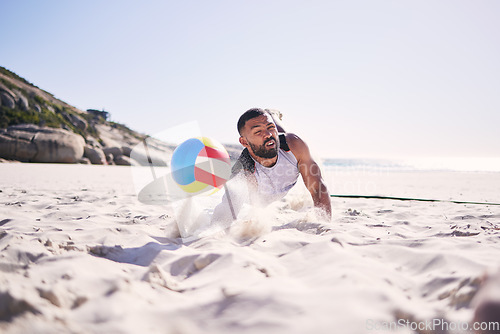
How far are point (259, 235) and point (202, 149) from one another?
5.66 feet

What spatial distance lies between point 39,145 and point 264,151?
56.4 ft

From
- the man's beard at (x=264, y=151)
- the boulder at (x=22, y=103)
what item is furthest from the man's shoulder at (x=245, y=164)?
the boulder at (x=22, y=103)

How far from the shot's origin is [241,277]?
142 centimetres

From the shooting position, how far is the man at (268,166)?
2.93 metres

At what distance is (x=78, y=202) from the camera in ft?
12.3

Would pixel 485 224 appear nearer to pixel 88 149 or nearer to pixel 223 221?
pixel 223 221

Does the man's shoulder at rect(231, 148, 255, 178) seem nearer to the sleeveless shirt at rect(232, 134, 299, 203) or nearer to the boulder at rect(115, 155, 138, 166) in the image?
the sleeveless shirt at rect(232, 134, 299, 203)

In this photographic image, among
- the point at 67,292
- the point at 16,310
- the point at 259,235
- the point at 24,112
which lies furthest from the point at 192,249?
the point at 24,112

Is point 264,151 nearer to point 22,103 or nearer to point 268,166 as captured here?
point 268,166

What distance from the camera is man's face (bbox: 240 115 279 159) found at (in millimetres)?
2913

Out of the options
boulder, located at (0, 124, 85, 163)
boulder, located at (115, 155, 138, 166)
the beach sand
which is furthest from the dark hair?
boulder, located at (115, 155, 138, 166)

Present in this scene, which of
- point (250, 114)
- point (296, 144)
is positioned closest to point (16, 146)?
point (250, 114)

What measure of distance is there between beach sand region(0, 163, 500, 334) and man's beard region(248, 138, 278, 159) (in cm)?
76

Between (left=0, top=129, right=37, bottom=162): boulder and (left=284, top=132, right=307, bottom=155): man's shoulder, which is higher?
(left=0, top=129, right=37, bottom=162): boulder
